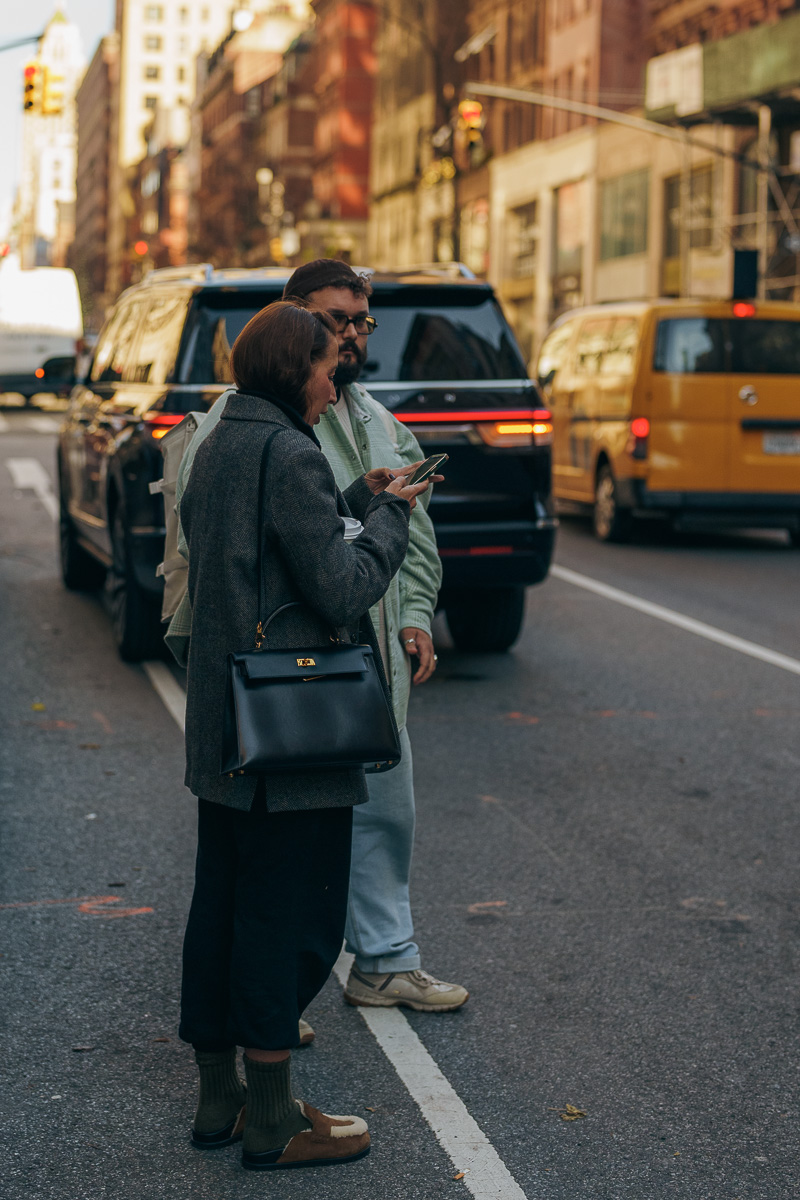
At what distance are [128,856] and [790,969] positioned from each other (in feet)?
7.13

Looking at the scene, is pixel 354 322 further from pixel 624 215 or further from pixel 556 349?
pixel 624 215

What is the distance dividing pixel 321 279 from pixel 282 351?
2.57ft

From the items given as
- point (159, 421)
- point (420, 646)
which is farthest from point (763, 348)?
point (420, 646)

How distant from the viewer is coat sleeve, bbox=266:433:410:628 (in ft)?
10.6

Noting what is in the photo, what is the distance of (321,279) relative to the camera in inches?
159

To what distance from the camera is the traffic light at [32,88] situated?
2666 cm

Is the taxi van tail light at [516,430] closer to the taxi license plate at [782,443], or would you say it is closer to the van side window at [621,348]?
the van side window at [621,348]

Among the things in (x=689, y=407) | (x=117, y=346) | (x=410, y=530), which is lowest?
(x=410, y=530)

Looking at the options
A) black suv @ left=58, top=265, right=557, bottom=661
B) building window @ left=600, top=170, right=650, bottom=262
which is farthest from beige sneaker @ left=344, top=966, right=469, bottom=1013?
building window @ left=600, top=170, right=650, bottom=262

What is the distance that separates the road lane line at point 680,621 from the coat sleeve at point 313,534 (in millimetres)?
6451

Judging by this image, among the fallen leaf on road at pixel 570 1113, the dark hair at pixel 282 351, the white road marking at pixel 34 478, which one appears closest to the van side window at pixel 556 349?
the white road marking at pixel 34 478

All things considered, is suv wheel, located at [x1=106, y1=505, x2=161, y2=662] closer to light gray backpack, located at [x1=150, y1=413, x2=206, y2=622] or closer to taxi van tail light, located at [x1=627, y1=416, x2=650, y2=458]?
light gray backpack, located at [x1=150, y1=413, x2=206, y2=622]

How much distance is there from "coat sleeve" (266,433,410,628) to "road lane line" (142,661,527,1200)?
1116 millimetres

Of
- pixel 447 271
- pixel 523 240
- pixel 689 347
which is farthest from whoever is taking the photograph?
pixel 523 240
